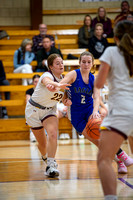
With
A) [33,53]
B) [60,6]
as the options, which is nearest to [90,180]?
[33,53]

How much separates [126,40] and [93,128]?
59.8 inches

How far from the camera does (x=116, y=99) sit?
237 centimetres

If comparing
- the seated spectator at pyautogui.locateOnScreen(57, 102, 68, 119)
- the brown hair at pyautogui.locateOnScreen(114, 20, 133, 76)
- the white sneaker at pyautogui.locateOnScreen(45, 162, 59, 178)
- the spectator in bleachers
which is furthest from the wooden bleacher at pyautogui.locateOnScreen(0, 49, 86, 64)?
the brown hair at pyautogui.locateOnScreen(114, 20, 133, 76)

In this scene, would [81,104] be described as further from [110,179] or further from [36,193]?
[110,179]

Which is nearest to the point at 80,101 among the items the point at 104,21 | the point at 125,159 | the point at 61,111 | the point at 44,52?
the point at 125,159

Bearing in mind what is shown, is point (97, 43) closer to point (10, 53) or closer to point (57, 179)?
point (10, 53)

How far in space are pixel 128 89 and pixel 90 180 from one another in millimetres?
1438

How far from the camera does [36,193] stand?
300 cm

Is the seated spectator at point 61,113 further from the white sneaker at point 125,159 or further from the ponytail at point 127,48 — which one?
the ponytail at point 127,48

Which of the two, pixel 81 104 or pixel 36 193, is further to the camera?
pixel 81 104

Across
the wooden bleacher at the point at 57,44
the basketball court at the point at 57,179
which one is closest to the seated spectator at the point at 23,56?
the wooden bleacher at the point at 57,44

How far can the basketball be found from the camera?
11.9ft

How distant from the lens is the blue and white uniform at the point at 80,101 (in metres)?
3.84

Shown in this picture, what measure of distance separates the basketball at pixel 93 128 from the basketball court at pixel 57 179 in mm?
457
